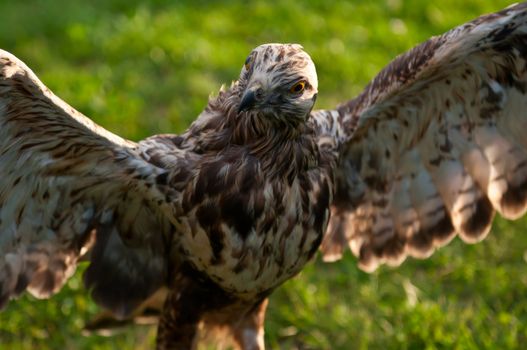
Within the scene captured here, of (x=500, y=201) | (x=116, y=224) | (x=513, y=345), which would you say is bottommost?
(x=513, y=345)

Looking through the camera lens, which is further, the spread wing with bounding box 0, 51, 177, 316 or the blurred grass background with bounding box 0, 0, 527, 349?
the blurred grass background with bounding box 0, 0, 527, 349

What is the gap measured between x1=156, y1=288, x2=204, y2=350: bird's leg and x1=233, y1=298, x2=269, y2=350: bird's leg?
354 millimetres

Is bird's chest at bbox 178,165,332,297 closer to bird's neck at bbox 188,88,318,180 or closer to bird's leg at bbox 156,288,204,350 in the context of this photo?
Answer: bird's neck at bbox 188,88,318,180

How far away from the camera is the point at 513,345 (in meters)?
5.64

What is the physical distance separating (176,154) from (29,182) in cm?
72

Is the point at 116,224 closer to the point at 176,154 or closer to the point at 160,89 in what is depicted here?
the point at 176,154

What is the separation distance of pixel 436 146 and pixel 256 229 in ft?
4.41

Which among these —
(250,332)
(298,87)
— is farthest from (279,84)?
(250,332)

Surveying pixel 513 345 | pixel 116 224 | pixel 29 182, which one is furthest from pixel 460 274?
pixel 29 182

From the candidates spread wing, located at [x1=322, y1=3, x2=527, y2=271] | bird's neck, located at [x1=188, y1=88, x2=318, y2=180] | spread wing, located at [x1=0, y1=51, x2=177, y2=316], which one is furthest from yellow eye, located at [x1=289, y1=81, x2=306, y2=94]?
spread wing, located at [x1=0, y1=51, x2=177, y2=316]

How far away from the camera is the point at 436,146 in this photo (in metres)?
5.34

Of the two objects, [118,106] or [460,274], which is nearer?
[460,274]

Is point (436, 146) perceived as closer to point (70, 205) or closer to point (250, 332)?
→ point (250, 332)

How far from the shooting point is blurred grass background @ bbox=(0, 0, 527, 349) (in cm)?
594
